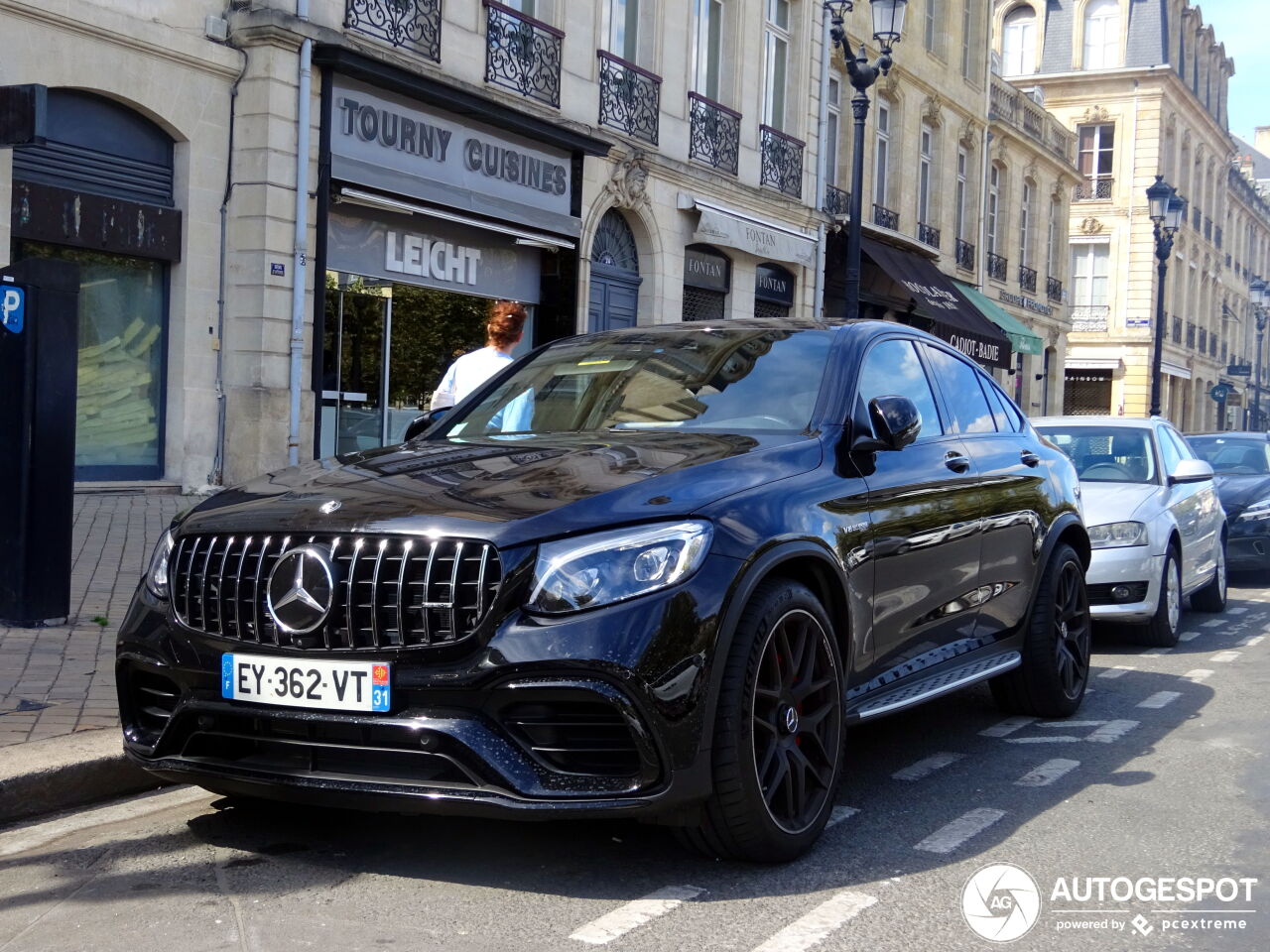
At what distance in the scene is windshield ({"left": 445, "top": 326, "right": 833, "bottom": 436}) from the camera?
495cm

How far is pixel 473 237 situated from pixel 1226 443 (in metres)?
8.52

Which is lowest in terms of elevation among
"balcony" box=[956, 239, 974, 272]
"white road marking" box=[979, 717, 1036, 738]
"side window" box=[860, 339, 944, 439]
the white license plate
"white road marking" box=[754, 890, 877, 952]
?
"white road marking" box=[979, 717, 1036, 738]

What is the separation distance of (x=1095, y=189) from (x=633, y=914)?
176ft

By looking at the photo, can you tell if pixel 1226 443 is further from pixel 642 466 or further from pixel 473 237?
pixel 642 466

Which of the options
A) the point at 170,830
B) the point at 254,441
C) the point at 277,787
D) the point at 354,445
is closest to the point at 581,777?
the point at 277,787

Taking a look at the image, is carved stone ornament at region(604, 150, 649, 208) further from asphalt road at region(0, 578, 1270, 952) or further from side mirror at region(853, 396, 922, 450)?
side mirror at region(853, 396, 922, 450)

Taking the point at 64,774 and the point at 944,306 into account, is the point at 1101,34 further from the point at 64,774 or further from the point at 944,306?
the point at 64,774

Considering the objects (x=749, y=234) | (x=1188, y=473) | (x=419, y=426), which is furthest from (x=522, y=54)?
(x=419, y=426)

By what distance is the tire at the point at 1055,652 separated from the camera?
628 centimetres

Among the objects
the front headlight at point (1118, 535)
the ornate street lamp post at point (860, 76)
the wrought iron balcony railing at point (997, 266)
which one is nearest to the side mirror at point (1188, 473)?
the front headlight at point (1118, 535)

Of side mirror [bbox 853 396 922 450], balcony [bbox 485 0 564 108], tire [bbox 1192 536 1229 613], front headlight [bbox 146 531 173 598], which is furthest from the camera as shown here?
balcony [bbox 485 0 564 108]

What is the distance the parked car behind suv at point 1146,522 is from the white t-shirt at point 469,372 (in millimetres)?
3710

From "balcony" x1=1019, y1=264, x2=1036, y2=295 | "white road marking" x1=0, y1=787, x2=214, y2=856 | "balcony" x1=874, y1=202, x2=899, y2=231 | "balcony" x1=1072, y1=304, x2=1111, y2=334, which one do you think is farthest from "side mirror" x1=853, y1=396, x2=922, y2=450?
"balcony" x1=1072, y1=304, x2=1111, y2=334

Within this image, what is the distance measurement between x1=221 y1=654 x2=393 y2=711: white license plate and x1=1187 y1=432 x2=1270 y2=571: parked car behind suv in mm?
11645
